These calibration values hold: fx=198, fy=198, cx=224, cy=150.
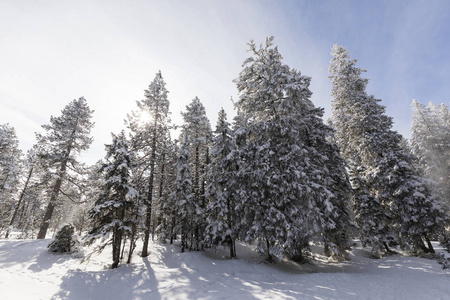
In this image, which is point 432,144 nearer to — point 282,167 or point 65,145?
point 282,167

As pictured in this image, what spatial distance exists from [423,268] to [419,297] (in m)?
7.87

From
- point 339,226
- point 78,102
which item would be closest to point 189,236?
point 339,226

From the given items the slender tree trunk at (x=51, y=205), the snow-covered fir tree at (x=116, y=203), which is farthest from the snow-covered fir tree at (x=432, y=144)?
the slender tree trunk at (x=51, y=205)

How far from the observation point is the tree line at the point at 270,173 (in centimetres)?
1339

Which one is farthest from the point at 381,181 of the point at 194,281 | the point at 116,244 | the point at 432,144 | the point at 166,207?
the point at 116,244

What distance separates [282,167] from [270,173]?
3.23ft

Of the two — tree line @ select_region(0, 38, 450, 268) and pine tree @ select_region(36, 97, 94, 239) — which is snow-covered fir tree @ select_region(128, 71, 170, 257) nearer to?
tree line @ select_region(0, 38, 450, 268)

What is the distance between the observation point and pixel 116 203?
13094 millimetres

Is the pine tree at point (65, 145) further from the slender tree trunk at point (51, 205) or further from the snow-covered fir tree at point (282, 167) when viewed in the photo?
the snow-covered fir tree at point (282, 167)

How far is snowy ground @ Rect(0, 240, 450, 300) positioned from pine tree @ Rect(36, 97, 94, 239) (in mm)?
6977

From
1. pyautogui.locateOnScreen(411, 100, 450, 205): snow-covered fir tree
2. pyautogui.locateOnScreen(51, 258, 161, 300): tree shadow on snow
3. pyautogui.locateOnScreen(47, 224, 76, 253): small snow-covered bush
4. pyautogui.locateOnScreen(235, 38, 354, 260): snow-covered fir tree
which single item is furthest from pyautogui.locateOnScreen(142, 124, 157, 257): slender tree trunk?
pyautogui.locateOnScreen(411, 100, 450, 205): snow-covered fir tree

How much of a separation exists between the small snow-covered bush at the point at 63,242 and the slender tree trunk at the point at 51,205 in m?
4.75

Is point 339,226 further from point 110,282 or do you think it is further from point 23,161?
point 23,161

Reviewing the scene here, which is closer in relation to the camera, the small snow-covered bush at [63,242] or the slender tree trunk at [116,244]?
the slender tree trunk at [116,244]
